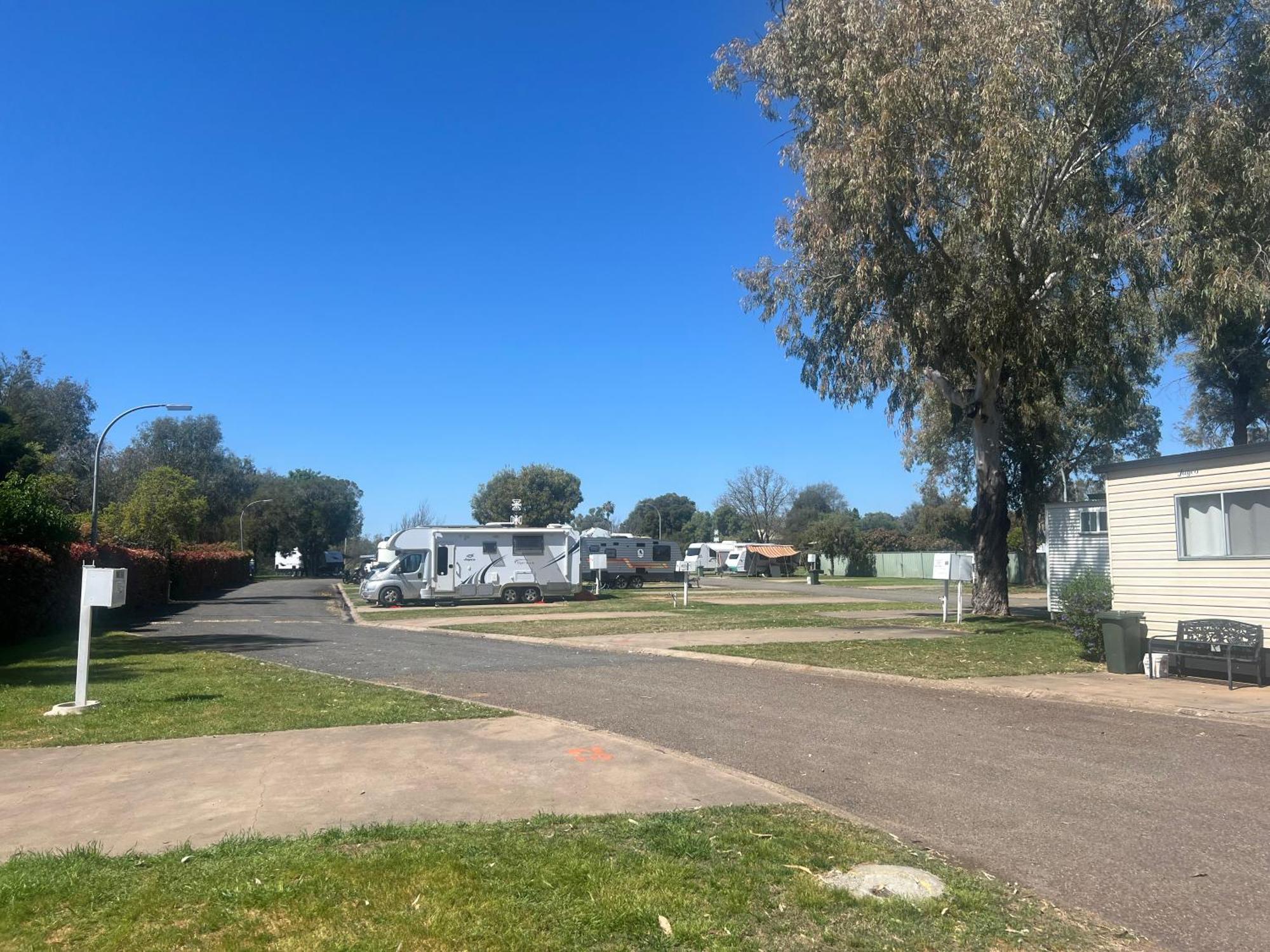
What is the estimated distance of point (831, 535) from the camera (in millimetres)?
77812

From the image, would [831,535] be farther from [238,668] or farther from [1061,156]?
[238,668]

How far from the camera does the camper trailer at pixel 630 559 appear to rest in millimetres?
50594

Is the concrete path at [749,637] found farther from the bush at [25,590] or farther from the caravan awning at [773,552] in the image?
the caravan awning at [773,552]

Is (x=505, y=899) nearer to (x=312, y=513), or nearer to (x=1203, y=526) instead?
(x=1203, y=526)

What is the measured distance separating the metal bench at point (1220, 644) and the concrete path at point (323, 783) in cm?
895

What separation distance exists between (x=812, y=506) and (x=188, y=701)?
116595 millimetres

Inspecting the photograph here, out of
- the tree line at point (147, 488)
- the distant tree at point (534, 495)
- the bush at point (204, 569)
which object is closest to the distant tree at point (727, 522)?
the distant tree at point (534, 495)

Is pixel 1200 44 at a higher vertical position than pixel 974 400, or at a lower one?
higher

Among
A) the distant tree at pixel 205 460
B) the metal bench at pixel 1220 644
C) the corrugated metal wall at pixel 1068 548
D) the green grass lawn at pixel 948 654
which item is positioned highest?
the distant tree at pixel 205 460

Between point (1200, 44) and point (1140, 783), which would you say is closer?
point (1140, 783)

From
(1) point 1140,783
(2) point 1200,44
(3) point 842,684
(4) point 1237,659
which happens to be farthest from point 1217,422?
(1) point 1140,783

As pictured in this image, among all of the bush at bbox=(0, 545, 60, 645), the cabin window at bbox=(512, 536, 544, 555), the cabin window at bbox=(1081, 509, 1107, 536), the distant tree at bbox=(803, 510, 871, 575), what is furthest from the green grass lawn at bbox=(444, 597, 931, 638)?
the distant tree at bbox=(803, 510, 871, 575)

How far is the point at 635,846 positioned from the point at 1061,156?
17.9 metres

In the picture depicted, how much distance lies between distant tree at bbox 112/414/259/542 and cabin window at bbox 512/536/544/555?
44.5m
